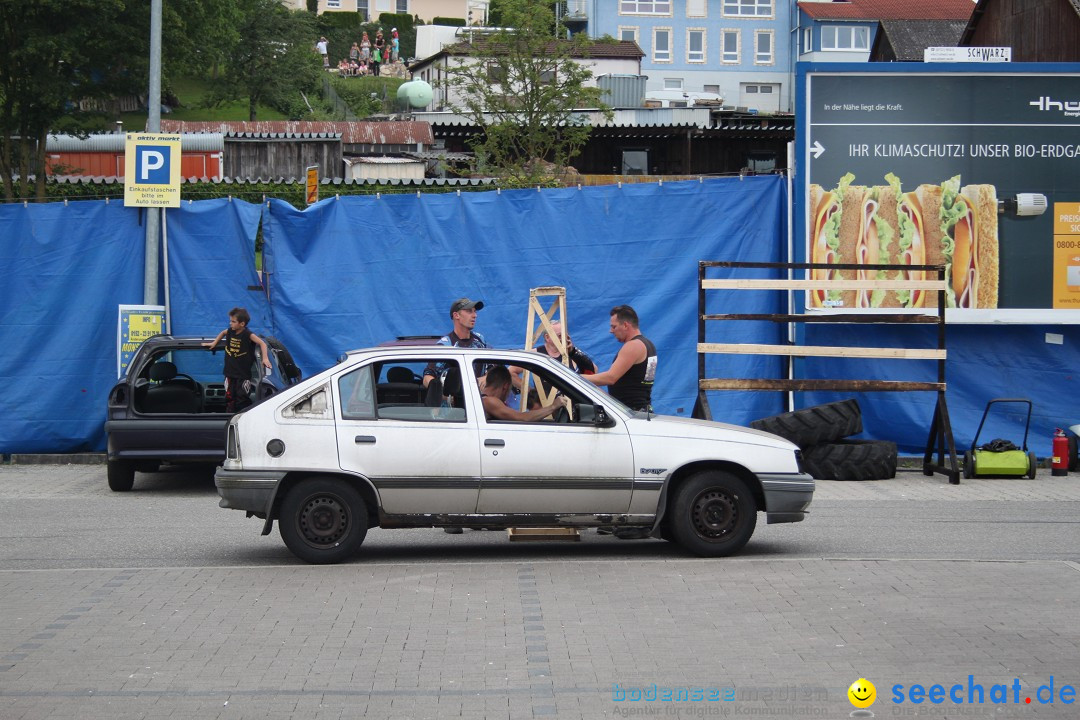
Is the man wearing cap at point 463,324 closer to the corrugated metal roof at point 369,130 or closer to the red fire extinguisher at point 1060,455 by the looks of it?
the red fire extinguisher at point 1060,455

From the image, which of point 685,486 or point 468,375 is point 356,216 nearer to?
point 468,375

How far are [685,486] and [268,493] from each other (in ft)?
9.79

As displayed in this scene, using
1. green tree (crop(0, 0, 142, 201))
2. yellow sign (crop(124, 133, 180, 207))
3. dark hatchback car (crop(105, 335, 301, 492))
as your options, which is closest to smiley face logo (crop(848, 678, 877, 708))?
dark hatchback car (crop(105, 335, 301, 492))

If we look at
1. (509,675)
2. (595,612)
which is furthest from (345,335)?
(509,675)

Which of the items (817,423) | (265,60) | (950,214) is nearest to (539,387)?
(817,423)

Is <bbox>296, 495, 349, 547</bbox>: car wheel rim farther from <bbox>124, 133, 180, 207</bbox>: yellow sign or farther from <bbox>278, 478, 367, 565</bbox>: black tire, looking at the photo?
<bbox>124, 133, 180, 207</bbox>: yellow sign

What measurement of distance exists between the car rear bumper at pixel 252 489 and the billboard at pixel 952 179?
8.00 m

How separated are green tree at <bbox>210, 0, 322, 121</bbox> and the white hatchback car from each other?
175ft

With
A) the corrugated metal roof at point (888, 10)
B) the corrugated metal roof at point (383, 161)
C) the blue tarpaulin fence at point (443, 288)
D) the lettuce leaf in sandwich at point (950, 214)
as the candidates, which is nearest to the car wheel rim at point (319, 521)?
the blue tarpaulin fence at point (443, 288)

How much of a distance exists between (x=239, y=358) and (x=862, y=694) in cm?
882

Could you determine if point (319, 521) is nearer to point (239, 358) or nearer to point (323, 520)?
point (323, 520)

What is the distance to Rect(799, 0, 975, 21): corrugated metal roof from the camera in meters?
73.8

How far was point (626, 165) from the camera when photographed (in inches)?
1585

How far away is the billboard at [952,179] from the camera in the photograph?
14.8 m
